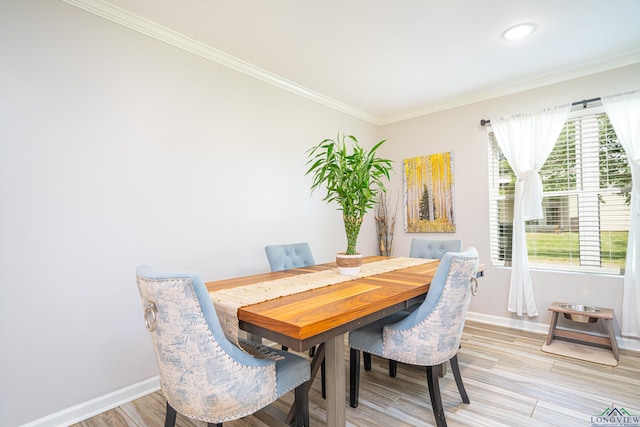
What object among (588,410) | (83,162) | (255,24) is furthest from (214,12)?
(588,410)

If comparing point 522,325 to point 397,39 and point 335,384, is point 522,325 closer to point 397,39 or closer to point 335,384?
point 335,384

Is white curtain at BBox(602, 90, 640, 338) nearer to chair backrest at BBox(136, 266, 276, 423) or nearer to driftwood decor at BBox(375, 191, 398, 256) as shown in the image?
driftwood decor at BBox(375, 191, 398, 256)

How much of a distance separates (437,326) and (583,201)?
8.29 feet

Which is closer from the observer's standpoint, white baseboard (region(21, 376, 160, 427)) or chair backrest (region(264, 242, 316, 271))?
white baseboard (region(21, 376, 160, 427))

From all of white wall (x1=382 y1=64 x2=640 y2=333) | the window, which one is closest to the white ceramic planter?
white wall (x1=382 y1=64 x2=640 y2=333)

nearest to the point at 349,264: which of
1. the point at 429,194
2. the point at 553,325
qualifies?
the point at 553,325

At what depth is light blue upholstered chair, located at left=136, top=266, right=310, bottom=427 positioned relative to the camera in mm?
1139

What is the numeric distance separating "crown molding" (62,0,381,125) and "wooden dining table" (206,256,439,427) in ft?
6.21

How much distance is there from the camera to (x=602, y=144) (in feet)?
A: 9.78

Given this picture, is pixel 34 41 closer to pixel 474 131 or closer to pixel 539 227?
pixel 474 131

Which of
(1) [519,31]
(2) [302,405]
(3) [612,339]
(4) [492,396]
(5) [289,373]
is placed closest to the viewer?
(5) [289,373]

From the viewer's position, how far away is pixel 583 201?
3.07 metres

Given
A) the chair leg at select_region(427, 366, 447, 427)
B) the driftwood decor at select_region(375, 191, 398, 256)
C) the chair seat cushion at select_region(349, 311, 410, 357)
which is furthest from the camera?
the driftwood decor at select_region(375, 191, 398, 256)

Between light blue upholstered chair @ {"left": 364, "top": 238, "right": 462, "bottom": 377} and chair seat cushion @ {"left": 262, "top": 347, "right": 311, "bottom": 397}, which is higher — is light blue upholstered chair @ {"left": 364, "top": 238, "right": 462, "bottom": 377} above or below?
above
